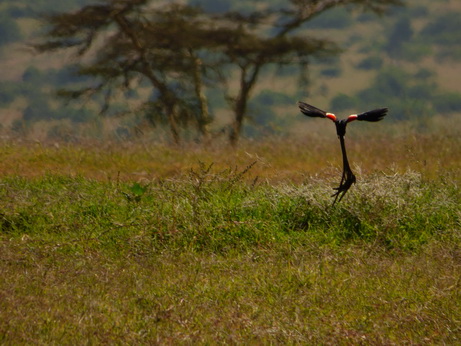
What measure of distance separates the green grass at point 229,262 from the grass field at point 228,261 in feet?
0.05

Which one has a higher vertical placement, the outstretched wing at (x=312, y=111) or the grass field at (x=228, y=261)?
the outstretched wing at (x=312, y=111)

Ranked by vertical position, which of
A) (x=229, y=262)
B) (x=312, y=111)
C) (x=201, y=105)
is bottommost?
(x=201, y=105)

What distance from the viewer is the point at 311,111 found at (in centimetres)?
666

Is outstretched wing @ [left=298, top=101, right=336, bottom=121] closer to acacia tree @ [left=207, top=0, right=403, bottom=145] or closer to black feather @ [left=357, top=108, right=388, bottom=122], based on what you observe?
black feather @ [left=357, top=108, right=388, bottom=122]

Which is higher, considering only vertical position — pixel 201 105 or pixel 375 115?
pixel 375 115

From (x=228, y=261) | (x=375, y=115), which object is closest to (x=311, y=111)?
(x=375, y=115)

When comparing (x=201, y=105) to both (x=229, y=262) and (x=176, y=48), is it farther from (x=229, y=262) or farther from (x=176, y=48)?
(x=229, y=262)

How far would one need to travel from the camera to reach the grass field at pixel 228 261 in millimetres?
5000

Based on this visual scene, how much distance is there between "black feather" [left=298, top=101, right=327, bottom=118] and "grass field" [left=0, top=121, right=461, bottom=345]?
112 cm

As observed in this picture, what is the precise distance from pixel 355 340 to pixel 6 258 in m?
3.03

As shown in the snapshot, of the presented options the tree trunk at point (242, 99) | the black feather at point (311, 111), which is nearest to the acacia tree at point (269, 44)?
the tree trunk at point (242, 99)

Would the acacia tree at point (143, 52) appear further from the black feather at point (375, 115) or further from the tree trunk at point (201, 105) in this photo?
the black feather at point (375, 115)

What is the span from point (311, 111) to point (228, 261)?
1346mm

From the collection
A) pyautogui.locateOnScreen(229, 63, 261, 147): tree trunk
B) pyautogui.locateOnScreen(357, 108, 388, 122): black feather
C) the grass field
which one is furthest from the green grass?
pyautogui.locateOnScreen(229, 63, 261, 147): tree trunk
